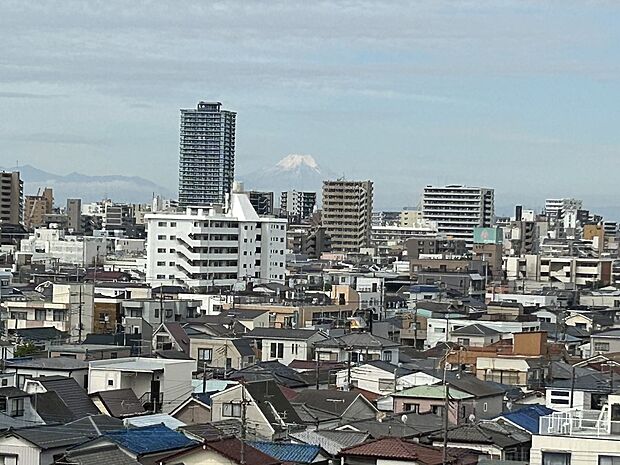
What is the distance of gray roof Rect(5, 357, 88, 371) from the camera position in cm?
2822

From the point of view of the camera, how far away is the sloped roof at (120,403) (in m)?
25.1

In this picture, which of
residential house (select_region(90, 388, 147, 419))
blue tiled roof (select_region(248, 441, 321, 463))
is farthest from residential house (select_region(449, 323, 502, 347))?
A: blue tiled roof (select_region(248, 441, 321, 463))

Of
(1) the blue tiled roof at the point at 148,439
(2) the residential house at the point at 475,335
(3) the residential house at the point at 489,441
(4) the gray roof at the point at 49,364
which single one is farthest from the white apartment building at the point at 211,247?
(1) the blue tiled roof at the point at 148,439

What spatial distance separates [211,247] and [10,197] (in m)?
65.7

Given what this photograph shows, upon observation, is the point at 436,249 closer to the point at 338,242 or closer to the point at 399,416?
the point at 338,242

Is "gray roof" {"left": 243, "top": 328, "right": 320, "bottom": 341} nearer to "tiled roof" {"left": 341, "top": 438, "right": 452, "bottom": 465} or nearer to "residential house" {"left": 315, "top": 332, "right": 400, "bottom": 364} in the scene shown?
"residential house" {"left": 315, "top": 332, "right": 400, "bottom": 364}

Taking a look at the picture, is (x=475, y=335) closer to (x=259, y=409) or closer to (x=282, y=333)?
(x=282, y=333)

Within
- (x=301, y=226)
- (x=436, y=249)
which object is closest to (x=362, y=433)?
(x=436, y=249)

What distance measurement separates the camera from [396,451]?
754 inches

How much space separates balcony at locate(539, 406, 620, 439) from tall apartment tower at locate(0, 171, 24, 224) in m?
118

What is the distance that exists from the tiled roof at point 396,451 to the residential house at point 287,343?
17.9 m

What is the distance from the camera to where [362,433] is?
21516 millimetres

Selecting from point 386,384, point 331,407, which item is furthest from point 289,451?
point 386,384

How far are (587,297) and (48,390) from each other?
48347mm
